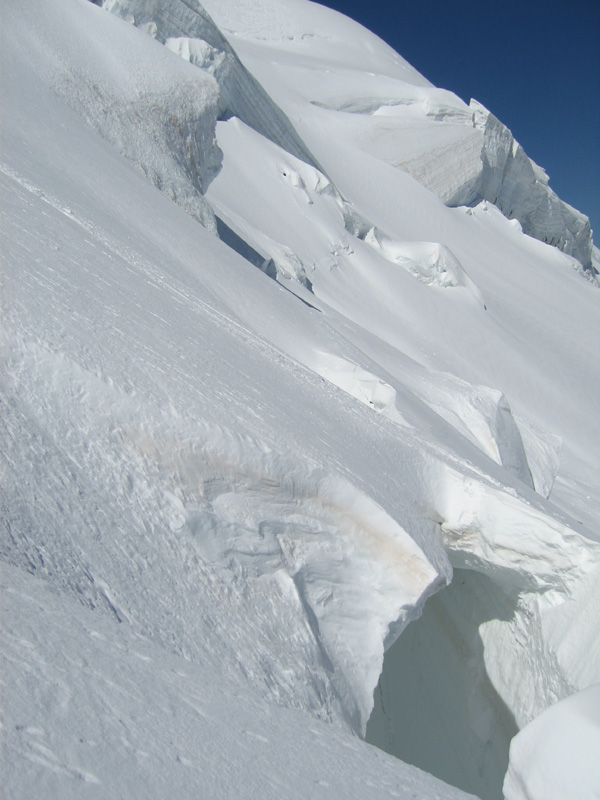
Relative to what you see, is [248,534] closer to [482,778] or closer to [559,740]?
[559,740]

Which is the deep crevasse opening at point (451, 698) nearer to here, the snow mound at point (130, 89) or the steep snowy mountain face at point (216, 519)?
the steep snowy mountain face at point (216, 519)

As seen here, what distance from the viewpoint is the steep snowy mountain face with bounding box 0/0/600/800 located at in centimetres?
142

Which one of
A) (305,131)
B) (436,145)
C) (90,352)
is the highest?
(436,145)

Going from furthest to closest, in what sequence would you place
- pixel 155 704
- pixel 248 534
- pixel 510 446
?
1. pixel 510 446
2. pixel 248 534
3. pixel 155 704

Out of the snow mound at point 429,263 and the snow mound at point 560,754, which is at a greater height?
the snow mound at point 429,263

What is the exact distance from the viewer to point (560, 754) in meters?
1.91

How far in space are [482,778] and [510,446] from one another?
304 cm

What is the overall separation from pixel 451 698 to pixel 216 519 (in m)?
2.60

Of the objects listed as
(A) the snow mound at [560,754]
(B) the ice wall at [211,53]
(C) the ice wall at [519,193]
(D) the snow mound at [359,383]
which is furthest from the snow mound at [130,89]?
(C) the ice wall at [519,193]

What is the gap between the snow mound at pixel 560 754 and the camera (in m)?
1.82

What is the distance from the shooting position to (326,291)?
35.2 ft

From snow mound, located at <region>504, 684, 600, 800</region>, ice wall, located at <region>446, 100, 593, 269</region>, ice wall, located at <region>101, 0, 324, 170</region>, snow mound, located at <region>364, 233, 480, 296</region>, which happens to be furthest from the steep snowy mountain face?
ice wall, located at <region>446, 100, 593, 269</region>

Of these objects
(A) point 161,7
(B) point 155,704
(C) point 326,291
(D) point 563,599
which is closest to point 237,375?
(B) point 155,704

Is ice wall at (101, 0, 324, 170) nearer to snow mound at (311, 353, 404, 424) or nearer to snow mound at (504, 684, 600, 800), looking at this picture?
snow mound at (311, 353, 404, 424)
